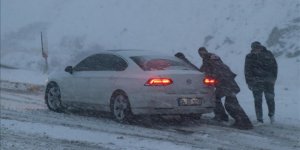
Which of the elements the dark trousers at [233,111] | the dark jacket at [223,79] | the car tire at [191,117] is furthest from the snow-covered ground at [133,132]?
the dark jacket at [223,79]

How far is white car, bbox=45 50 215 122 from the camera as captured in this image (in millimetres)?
10695

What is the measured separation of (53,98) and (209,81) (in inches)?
147

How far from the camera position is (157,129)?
10.6 m

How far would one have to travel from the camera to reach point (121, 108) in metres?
11.2

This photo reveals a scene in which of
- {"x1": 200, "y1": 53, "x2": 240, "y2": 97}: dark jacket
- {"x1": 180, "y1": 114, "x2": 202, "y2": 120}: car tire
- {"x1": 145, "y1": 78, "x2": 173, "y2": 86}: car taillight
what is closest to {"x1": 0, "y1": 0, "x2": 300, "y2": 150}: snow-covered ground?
{"x1": 180, "y1": 114, "x2": 202, "y2": 120}: car tire

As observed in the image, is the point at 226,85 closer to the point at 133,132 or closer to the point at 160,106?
the point at 160,106

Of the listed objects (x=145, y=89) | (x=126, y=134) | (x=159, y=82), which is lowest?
(x=126, y=134)

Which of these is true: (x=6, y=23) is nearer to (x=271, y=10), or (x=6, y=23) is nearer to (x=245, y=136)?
(x=271, y=10)

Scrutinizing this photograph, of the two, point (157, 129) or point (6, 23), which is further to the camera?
point (6, 23)

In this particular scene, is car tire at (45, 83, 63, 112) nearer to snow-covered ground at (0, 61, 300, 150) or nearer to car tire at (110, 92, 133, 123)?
snow-covered ground at (0, 61, 300, 150)

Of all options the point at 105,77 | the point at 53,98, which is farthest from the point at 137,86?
the point at 53,98

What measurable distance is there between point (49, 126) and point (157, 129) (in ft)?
6.19

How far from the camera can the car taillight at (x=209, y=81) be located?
1118cm

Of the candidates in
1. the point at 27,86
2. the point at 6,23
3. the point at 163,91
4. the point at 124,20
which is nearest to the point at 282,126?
the point at 163,91
